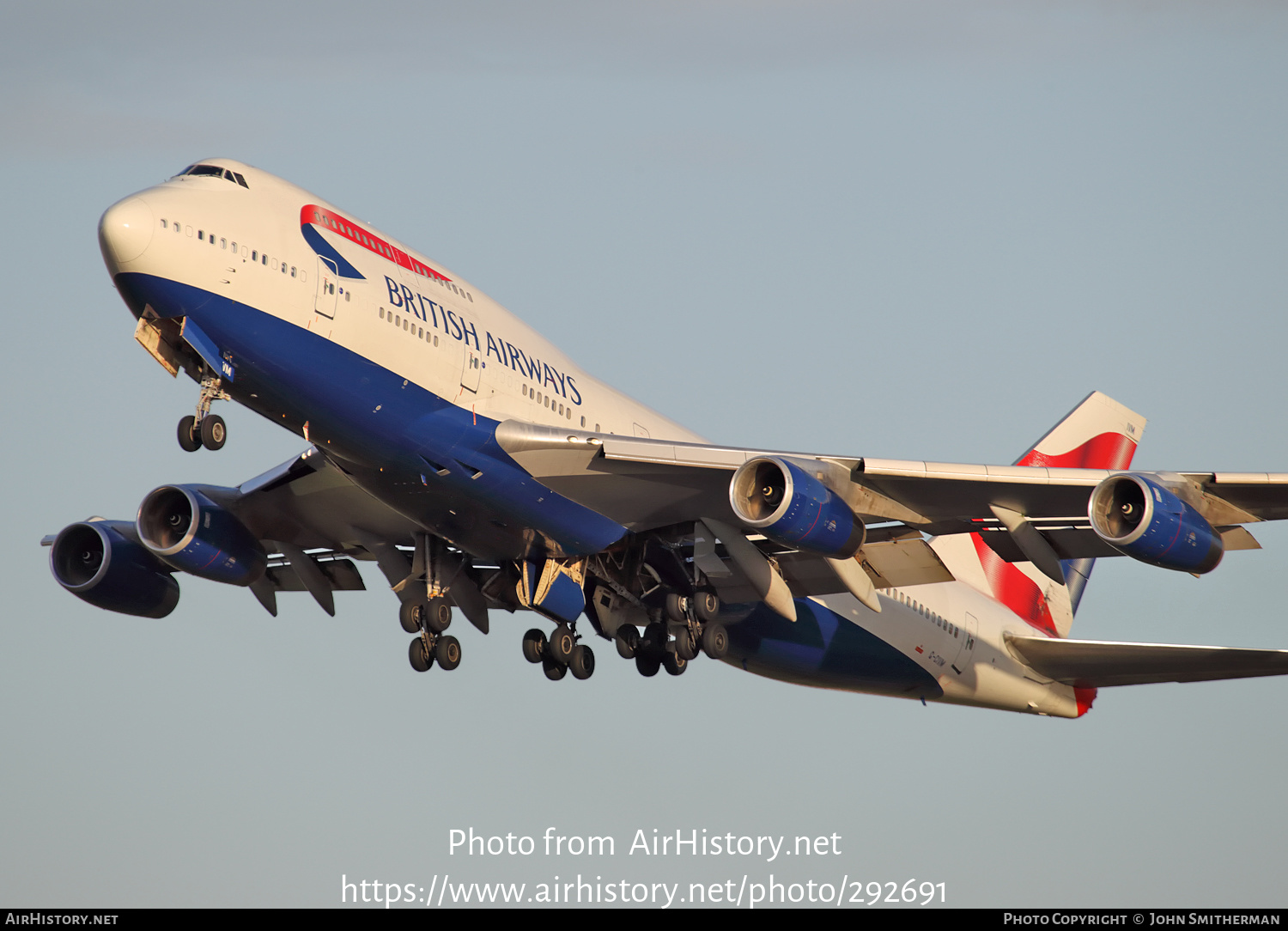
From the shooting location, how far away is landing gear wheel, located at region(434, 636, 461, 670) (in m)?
29.5

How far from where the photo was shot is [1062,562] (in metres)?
38.2

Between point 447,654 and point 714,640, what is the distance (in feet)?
16.0

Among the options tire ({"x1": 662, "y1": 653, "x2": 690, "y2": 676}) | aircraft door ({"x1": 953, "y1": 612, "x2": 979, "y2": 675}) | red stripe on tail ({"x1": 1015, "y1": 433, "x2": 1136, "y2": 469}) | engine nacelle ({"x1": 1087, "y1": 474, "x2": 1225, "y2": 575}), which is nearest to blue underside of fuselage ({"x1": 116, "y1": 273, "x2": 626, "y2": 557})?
tire ({"x1": 662, "y1": 653, "x2": 690, "y2": 676})

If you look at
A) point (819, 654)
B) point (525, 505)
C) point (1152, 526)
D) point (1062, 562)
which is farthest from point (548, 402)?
point (1062, 562)

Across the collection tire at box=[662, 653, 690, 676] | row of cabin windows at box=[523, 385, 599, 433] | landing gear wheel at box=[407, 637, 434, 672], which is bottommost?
landing gear wheel at box=[407, 637, 434, 672]

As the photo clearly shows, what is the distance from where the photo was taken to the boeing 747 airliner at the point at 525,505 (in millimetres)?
23422

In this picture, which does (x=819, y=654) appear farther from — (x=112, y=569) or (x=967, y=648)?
(x=112, y=569)

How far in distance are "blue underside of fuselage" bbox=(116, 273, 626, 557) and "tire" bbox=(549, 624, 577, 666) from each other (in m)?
3.75

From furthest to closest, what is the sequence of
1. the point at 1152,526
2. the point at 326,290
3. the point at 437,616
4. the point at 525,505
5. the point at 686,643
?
1. the point at 437,616
2. the point at 686,643
3. the point at 525,505
4. the point at 1152,526
5. the point at 326,290

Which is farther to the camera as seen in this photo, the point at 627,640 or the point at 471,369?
the point at 627,640

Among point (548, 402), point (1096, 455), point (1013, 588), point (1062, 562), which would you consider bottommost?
point (548, 402)

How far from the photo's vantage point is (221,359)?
23312 mm

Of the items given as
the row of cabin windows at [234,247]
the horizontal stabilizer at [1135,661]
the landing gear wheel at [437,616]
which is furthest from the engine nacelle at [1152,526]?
the row of cabin windows at [234,247]

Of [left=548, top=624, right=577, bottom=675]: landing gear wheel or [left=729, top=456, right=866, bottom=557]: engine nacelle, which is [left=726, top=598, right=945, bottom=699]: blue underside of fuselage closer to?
[left=548, top=624, right=577, bottom=675]: landing gear wheel
